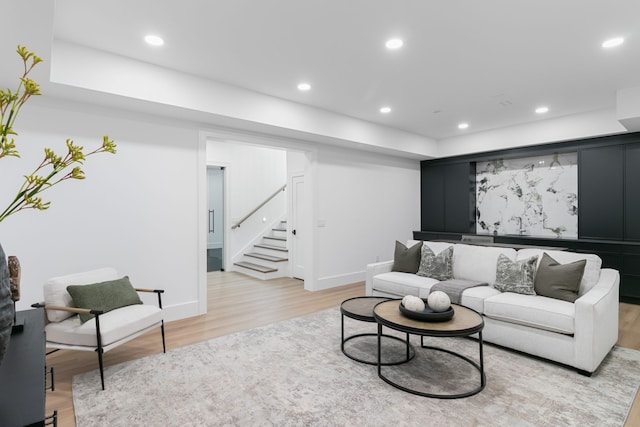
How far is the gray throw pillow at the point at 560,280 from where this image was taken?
10.8ft

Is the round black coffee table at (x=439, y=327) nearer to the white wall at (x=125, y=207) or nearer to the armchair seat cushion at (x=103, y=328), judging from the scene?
the armchair seat cushion at (x=103, y=328)

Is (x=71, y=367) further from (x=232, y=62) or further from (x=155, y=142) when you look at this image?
(x=232, y=62)

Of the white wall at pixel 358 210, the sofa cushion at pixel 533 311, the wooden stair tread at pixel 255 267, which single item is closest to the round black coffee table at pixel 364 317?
the sofa cushion at pixel 533 311

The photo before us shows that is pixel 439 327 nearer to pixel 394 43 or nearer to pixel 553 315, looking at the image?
pixel 553 315

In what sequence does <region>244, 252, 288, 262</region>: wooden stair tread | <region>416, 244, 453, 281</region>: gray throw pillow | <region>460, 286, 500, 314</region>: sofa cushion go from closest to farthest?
<region>460, 286, 500, 314</region>: sofa cushion
<region>416, 244, 453, 281</region>: gray throw pillow
<region>244, 252, 288, 262</region>: wooden stair tread

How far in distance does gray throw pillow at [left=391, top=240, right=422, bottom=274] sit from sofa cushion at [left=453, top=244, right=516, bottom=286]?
469 millimetres

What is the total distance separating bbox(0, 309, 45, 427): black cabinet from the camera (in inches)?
36.4

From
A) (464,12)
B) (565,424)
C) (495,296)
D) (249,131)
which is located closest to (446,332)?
(565,424)

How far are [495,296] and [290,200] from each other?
4.36m

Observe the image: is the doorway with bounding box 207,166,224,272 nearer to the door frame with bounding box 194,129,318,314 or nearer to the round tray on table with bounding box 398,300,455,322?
the door frame with bounding box 194,129,318,314

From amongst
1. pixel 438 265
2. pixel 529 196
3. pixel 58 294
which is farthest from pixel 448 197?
pixel 58 294

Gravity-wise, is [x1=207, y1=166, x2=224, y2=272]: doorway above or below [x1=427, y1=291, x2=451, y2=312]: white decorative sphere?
above

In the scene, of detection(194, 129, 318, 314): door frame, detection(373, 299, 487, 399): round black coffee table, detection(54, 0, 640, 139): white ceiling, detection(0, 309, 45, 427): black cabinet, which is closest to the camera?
detection(0, 309, 45, 427): black cabinet

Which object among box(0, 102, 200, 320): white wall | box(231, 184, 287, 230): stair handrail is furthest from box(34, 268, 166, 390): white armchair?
box(231, 184, 287, 230): stair handrail
